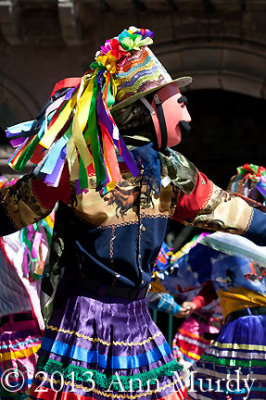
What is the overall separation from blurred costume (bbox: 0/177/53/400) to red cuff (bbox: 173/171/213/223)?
5.34 feet

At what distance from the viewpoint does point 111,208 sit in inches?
111

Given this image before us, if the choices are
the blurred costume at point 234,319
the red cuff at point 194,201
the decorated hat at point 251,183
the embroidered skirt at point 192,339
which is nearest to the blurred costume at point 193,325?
the embroidered skirt at point 192,339

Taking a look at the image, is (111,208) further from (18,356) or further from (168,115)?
(18,356)

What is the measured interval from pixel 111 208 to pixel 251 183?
191 centimetres

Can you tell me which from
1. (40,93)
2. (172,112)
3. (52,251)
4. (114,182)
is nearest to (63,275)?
(52,251)

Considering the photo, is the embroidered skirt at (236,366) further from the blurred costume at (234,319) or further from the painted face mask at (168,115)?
the painted face mask at (168,115)

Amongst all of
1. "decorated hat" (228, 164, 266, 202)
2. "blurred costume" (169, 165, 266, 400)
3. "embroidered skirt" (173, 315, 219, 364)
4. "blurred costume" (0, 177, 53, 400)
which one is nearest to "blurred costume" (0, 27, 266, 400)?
"blurred costume" (169, 165, 266, 400)

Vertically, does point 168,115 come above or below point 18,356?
above

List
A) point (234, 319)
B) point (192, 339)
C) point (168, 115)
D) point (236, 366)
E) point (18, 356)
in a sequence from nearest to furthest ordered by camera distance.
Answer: point (168, 115)
point (236, 366)
point (234, 319)
point (18, 356)
point (192, 339)

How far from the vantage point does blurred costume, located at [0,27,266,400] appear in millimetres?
2727

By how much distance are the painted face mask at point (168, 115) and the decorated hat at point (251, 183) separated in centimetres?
158

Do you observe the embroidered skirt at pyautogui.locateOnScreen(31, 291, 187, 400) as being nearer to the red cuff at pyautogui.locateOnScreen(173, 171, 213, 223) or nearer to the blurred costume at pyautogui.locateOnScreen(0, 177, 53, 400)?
the red cuff at pyautogui.locateOnScreen(173, 171, 213, 223)

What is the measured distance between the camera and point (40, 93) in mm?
6914

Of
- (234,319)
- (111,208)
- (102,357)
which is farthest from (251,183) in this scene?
(102,357)
